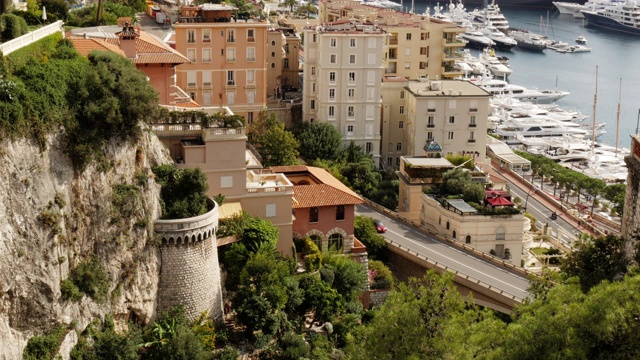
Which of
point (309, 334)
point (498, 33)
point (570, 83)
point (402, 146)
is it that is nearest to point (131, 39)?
point (309, 334)

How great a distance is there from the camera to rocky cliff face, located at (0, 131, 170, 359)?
3297cm

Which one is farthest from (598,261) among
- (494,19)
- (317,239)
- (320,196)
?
(494,19)

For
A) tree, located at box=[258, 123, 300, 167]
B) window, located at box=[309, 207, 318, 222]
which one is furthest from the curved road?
window, located at box=[309, 207, 318, 222]

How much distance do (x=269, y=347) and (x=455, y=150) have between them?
33525mm

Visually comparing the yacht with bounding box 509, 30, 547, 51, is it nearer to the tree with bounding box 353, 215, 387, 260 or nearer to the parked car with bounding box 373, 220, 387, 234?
the parked car with bounding box 373, 220, 387, 234

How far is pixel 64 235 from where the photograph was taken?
3538cm

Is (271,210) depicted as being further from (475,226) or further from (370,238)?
(475,226)

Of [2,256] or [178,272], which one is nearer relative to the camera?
[2,256]

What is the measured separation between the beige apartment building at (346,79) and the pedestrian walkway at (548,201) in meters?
13.4

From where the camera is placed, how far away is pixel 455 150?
71.6m

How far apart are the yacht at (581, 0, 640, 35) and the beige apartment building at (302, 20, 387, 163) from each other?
12098cm

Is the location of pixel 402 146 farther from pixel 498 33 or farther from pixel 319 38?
pixel 498 33

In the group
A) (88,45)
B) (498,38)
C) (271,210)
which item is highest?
(88,45)

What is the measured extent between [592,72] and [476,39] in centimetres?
1770
